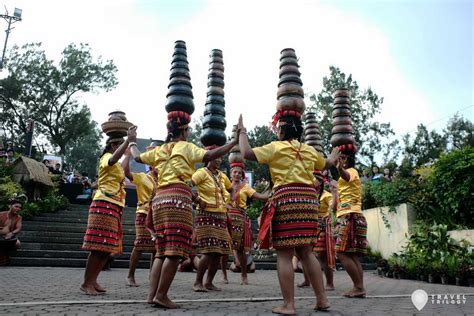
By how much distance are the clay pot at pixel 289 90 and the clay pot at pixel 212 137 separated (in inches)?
109

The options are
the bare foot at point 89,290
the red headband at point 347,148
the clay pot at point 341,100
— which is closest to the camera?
the bare foot at point 89,290

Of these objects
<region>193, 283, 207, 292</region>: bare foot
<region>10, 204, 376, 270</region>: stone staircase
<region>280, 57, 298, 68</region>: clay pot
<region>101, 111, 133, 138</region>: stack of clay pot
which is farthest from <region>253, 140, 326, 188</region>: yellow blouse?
<region>10, 204, 376, 270</region>: stone staircase

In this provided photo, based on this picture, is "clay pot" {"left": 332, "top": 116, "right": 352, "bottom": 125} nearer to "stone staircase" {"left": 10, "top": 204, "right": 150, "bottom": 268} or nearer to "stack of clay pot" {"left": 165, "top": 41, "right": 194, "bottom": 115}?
A: "stack of clay pot" {"left": 165, "top": 41, "right": 194, "bottom": 115}

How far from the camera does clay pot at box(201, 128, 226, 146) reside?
25.5 ft

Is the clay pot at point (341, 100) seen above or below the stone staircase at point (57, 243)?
above

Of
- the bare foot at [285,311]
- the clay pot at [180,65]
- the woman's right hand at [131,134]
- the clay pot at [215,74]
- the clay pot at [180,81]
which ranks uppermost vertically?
the clay pot at [215,74]

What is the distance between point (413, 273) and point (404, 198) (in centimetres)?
287

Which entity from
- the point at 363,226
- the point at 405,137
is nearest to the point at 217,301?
the point at 363,226

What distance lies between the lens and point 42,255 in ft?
38.4

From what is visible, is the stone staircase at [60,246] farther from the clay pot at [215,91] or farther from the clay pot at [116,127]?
the clay pot at [116,127]

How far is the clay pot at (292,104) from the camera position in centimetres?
491

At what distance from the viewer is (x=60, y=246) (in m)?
12.5

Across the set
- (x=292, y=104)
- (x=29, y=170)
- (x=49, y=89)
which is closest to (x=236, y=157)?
(x=292, y=104)

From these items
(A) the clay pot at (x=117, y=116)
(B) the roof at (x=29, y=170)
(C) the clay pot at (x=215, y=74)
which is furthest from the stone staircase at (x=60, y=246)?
(A) the clay pot at (x=117, y=116)
